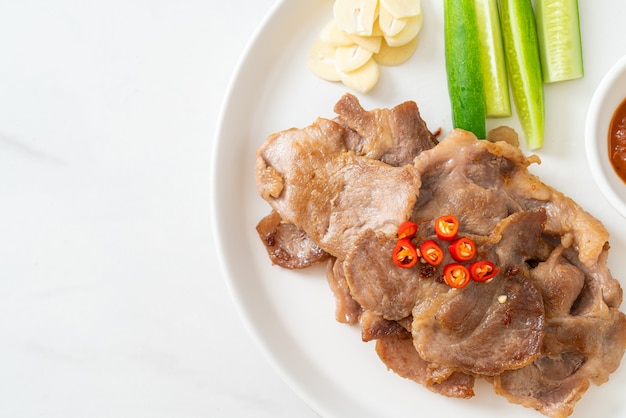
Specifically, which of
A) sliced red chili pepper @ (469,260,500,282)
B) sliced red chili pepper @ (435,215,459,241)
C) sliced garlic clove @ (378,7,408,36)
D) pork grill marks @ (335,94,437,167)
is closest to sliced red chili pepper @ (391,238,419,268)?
sliced red chili pepper @ (435,215,459,241)

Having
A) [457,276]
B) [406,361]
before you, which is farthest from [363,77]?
[406,361]

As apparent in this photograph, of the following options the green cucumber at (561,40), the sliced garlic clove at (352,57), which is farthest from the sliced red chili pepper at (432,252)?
the green cucumber at (561,40)

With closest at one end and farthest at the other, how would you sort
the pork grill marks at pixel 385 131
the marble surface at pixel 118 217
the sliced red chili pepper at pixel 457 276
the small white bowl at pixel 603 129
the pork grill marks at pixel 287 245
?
the sliced red chili pepper at pixel 457 276 → the small white bowl at pixel 603 129 → the pork grill marks at pixel 385 131 → the pork grill marks at pixel 287 245 → the marble surface at pixel 118 217

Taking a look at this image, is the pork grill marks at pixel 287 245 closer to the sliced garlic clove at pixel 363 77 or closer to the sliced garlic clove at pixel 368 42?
the sliced garlic clove at pixel 363 77

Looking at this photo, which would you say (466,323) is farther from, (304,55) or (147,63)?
(147,63)

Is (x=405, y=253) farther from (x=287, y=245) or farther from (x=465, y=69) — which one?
(x=465, y=69)

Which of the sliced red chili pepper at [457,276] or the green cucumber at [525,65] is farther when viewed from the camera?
the green cucumber at [525,65]
